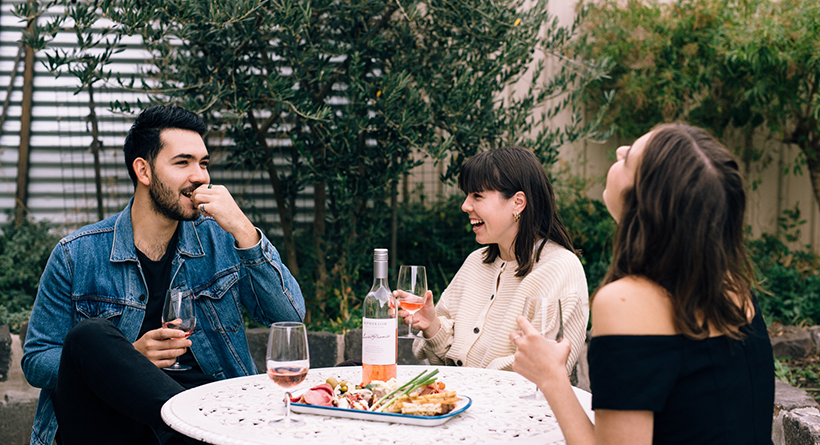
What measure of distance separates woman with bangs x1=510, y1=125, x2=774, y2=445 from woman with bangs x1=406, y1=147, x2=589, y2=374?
100 cm

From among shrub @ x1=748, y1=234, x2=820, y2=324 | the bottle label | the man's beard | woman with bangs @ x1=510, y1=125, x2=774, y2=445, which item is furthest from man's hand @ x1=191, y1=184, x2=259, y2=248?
shrub @ x1=748, y1=234, x2=820, y2=324

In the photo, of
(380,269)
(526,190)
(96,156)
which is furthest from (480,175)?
(96,156)

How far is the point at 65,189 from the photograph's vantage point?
15.4ft

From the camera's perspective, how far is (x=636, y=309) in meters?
1.23

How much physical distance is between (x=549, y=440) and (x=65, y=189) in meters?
4.47

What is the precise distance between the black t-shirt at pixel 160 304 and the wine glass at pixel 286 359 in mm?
1064

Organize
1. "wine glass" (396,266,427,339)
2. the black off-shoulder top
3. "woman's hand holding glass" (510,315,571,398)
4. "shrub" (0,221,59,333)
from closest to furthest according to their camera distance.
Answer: the black off-shoulder top, "woman's hand holding glass" (510,315,571,398), "wine glass" (396,266,427,339), "shrub" (0,221,59,333)

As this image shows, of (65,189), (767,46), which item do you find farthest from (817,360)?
(65,189)

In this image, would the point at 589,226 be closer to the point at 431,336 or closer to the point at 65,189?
the point at 431,336

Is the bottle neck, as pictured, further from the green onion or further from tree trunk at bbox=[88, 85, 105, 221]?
tree trunk at bbox=[88, 85, 105, 221]

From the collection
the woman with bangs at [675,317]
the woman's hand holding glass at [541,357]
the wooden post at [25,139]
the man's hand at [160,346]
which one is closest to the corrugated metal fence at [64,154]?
the wooden post at [25,139]

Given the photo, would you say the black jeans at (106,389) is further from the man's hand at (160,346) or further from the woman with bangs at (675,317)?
the woman with bangs at (675,317)

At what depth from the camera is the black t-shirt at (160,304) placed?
2383 millimetres

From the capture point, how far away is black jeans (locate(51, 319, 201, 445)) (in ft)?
5.68
